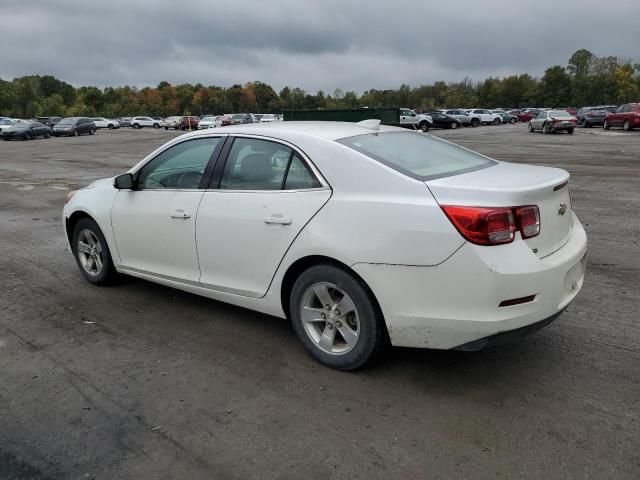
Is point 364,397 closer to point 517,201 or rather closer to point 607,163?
point 517,201

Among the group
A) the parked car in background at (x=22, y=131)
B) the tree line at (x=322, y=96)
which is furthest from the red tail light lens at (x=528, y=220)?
the tree line at (x=322, y=96)

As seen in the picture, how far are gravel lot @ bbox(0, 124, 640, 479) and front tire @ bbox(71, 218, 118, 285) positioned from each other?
9.3 inches

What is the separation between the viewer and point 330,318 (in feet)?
11.6

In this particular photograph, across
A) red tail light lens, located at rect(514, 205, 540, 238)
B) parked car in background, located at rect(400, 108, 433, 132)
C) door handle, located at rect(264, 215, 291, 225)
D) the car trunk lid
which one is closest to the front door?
door handle, located at rect(264, 215, 291, 225)

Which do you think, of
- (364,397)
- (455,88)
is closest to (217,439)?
(364,397)

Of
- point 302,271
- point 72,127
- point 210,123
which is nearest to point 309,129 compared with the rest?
point 302,271

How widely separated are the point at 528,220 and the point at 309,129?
1666 mm

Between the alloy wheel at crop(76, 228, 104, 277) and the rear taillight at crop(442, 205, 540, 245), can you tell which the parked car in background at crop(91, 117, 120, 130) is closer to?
the alloy wheel at crop(76, 228, 104, 277)

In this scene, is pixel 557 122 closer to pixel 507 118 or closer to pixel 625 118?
pixel 625 118

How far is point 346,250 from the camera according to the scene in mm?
3283

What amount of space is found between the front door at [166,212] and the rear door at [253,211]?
6.1 inches

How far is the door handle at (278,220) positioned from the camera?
11.8 feet

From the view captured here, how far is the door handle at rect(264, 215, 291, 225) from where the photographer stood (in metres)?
3.59

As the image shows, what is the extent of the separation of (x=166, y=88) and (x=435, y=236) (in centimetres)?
14954
